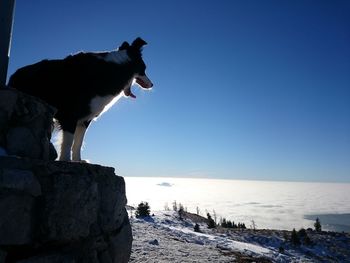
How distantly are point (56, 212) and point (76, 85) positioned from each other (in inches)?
81.6

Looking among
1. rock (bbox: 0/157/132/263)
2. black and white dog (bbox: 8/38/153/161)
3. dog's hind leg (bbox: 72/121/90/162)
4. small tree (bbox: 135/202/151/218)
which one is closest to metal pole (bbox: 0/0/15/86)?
black and white dog (bbox: 8/38/153/161)

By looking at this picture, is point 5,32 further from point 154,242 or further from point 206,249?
point 206,249

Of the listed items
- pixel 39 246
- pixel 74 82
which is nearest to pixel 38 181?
pixel 39 246

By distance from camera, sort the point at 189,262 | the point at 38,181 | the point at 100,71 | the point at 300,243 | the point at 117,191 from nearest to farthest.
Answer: the point at 38,181, the point at 117,191, the point at 100,71, the point at 189,262, the point at 300,243

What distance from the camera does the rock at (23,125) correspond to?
3621mm

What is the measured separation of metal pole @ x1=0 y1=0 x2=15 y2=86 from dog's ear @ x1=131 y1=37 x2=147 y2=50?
85.5 inches

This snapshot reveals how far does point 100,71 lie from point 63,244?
272 centimetres

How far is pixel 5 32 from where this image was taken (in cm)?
441

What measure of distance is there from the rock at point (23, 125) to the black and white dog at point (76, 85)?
0.75 meters

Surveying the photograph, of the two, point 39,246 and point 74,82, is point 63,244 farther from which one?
point 74,82

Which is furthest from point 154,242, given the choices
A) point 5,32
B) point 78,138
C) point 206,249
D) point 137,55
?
point 5,32

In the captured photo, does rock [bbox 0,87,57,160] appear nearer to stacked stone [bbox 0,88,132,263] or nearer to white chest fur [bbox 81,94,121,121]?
stacked stone [bbox 0,88,132,263]

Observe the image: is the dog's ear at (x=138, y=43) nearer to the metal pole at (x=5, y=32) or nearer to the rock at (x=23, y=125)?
the metal pole at (x=5, y=32)

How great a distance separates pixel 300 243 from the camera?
59.2 feet
